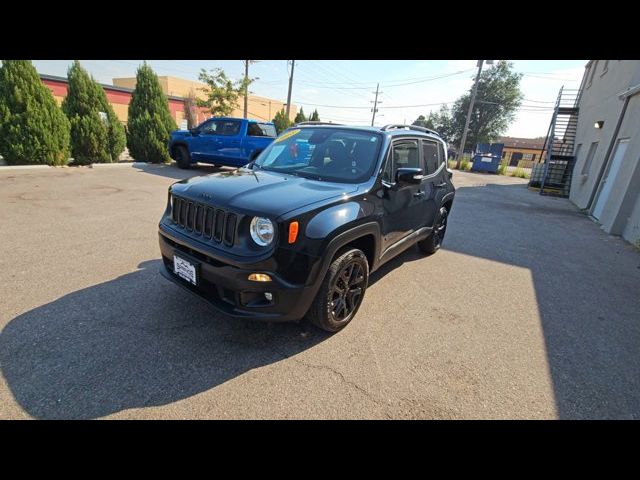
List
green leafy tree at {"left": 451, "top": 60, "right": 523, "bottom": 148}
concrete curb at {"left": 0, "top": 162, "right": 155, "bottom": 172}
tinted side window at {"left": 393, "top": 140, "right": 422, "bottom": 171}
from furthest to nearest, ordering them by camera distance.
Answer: green leafy tree at {"left": 451, "top": 60, "right": 523, "bottom": 148}
concrete curb at {"left": 0, "top": 162, "right": 155, "bottom": 172}
tinted side window at {"left": 393, "top": 140, "right": 422, "bottom": 171}

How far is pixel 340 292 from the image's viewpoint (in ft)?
9.21

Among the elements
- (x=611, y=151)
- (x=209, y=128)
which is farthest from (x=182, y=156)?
(x=611, y=151)

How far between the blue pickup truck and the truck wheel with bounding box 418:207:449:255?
7621 mm

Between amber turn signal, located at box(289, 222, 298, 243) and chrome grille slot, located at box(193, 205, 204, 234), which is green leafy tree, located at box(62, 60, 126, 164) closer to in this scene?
chrome grille slot, located at box(193, 205, 204, 234)

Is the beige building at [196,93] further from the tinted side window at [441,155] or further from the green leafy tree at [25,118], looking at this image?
the tinted side window at [441,155]

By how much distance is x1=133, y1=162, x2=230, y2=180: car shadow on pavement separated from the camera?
1102 centimetres

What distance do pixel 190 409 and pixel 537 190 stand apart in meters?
18.1

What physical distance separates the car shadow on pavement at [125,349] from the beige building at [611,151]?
325 inches

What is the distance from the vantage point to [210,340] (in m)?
2.63

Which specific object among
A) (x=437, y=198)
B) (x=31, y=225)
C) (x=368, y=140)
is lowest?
(x=31, y=225)

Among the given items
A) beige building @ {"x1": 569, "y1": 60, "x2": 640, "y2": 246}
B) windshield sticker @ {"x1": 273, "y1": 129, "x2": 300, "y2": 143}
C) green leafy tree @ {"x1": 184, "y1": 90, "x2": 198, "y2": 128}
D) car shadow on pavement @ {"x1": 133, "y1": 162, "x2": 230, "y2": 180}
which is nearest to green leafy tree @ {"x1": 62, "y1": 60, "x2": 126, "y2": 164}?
car shadow on pavement @ {"x1": 133, "y1": 162, "x2": 230, "y2": 180}

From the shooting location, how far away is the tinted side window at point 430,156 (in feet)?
13.9
